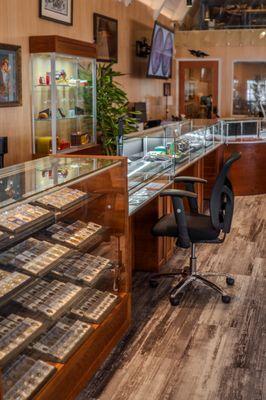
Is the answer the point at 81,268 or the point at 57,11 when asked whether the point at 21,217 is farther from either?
the point at 57,11

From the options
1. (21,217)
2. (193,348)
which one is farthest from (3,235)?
(193,348)

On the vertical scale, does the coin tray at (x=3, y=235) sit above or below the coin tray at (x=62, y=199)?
below

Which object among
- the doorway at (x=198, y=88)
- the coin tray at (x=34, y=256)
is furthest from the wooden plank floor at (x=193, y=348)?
the doorway at (x=198, y=88)

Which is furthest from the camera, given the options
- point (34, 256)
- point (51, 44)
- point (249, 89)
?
point (249, 89)

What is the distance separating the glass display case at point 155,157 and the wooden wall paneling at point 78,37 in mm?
1434

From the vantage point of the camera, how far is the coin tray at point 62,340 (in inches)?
110

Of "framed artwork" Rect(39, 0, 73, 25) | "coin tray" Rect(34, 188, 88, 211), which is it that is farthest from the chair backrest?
"framed artwork" Rect(39, 0, 73, 25)

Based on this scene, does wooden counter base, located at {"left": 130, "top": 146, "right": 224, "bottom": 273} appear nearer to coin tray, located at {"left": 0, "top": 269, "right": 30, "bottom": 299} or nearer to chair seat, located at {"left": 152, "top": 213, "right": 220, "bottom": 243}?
chair seat, located at {"left": 152, "top": 213, "right": 220, "bottom": 243}

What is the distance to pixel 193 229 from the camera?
167 inches

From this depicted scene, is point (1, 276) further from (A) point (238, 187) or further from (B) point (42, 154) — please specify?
(A) point (238, 187)

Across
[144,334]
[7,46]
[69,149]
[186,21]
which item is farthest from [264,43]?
[144,334]

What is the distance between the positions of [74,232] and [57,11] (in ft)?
13.4

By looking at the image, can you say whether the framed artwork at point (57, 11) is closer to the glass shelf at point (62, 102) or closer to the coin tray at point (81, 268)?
the glass shelf at point (62, 102)

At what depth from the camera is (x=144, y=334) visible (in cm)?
370
